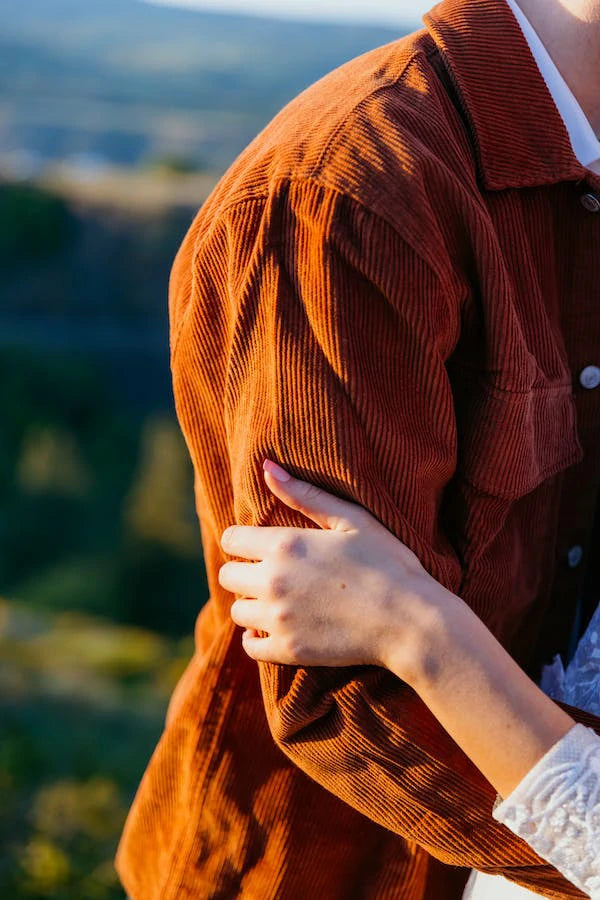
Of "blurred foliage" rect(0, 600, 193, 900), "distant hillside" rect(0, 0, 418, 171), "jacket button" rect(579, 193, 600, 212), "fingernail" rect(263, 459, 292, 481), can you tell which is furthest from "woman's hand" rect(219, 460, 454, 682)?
"distant hillside" rect(0, 0, 418, 171)

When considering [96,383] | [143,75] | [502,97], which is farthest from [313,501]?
[143,75]

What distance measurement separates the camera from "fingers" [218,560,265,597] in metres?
0.96

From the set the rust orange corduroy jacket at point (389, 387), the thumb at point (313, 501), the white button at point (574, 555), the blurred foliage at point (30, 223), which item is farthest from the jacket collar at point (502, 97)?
the blurred foliage at point (30, 223)

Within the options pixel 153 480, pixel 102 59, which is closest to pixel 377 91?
pixel 153 480

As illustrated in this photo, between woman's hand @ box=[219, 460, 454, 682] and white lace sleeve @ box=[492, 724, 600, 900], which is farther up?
woman's hand @ box=[219, 460, 454, 682]

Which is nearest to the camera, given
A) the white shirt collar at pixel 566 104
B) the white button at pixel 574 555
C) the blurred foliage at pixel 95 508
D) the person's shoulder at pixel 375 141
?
the person's shoulder at pixel 375 141

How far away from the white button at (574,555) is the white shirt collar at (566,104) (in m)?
0.44

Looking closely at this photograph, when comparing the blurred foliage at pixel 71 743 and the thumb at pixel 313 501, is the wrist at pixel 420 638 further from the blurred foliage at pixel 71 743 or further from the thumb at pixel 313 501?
the blurred foliage at pixel 71 743

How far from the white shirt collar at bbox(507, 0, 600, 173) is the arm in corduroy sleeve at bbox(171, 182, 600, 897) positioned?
28 centimetres

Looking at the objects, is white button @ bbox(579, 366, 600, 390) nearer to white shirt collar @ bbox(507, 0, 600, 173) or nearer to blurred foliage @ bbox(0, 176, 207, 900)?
white shirt collar @ bbox(507, 0, 600, 173)

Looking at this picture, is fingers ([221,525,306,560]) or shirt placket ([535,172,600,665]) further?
shirt placket ([535,172,600,665])

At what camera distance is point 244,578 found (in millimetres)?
989

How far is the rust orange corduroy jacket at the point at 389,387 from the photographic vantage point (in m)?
0.88

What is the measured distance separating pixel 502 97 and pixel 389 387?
318 millimetres
